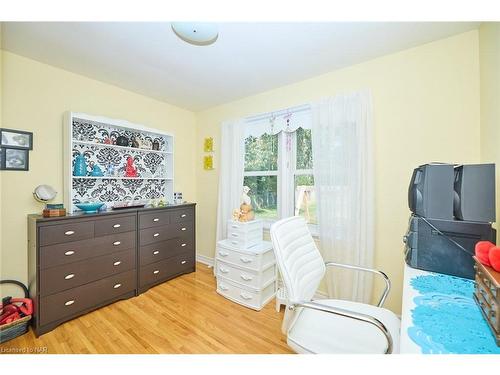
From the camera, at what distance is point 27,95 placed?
6.40 feet

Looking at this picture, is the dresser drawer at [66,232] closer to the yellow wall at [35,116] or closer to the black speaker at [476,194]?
the yellow wall at [35,116]

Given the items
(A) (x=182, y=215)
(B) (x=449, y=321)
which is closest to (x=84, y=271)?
(A) (x=182, y=215)

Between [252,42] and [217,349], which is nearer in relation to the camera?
[217,349]

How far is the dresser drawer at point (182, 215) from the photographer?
8.95ft

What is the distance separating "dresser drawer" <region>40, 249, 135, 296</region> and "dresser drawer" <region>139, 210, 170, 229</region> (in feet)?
1.03

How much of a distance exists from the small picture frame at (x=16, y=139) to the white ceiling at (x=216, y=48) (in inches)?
28.2

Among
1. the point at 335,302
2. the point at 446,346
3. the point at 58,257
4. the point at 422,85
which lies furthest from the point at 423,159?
the point at 58,257

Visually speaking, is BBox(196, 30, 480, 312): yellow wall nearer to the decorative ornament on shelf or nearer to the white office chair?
the white office chair

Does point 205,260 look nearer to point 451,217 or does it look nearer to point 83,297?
point 83,297

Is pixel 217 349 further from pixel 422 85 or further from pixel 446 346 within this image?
pixel 422 85

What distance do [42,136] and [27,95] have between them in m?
0.38

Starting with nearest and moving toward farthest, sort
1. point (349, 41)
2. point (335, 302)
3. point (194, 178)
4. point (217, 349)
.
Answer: point (335, 302), point (217, 349), point (349, 41), point (194, 178)

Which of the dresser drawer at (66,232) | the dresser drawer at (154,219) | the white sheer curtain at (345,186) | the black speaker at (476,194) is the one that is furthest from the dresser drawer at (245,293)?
the black speaker at (476,194)

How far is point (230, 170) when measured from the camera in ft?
9.47
